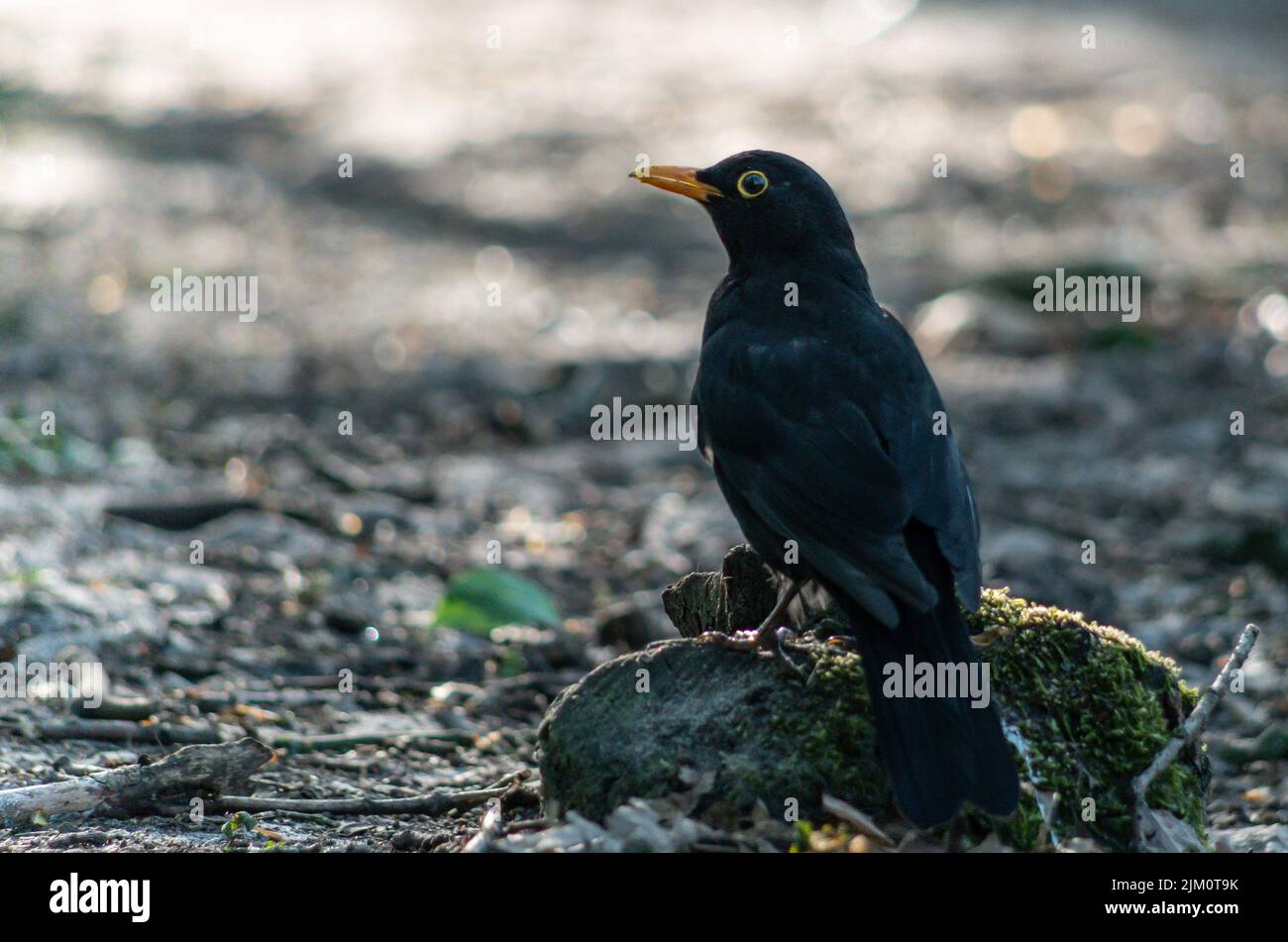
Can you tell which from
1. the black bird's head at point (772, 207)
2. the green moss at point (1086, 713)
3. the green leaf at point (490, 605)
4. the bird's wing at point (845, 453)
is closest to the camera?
the green moss at point (1086, 713)

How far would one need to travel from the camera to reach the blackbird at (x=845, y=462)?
367 centimetres

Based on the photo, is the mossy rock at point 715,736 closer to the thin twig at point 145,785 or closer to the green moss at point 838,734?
the green moss at point 838,734

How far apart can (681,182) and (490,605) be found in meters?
2.24

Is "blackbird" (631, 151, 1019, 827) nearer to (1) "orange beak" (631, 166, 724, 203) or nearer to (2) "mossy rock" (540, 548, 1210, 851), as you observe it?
(1) "orange beak" (631, 166, 724, 203)

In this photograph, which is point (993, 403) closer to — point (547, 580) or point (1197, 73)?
point (547, 580)

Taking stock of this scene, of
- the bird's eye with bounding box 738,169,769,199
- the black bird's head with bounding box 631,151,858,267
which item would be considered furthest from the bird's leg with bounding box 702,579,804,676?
the bird's eye with bounding box 738,169,769,199

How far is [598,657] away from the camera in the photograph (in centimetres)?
664

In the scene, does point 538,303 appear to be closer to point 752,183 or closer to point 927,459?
point 752,183

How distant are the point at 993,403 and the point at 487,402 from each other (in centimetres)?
334

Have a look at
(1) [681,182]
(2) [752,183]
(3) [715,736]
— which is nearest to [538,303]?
(1) [681,182]

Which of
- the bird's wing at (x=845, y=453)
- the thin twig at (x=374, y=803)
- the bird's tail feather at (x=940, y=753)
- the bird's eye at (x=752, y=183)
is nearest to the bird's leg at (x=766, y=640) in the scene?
the bird's wing at (x=845, y=453)

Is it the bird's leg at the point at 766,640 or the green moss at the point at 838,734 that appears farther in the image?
the bird's leg at the point at 766,640

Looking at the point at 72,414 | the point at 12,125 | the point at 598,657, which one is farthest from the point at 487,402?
the point at 12,125

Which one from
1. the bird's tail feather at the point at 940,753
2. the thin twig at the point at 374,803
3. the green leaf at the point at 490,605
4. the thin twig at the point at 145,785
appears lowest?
the thin twig at the point at 374,803
